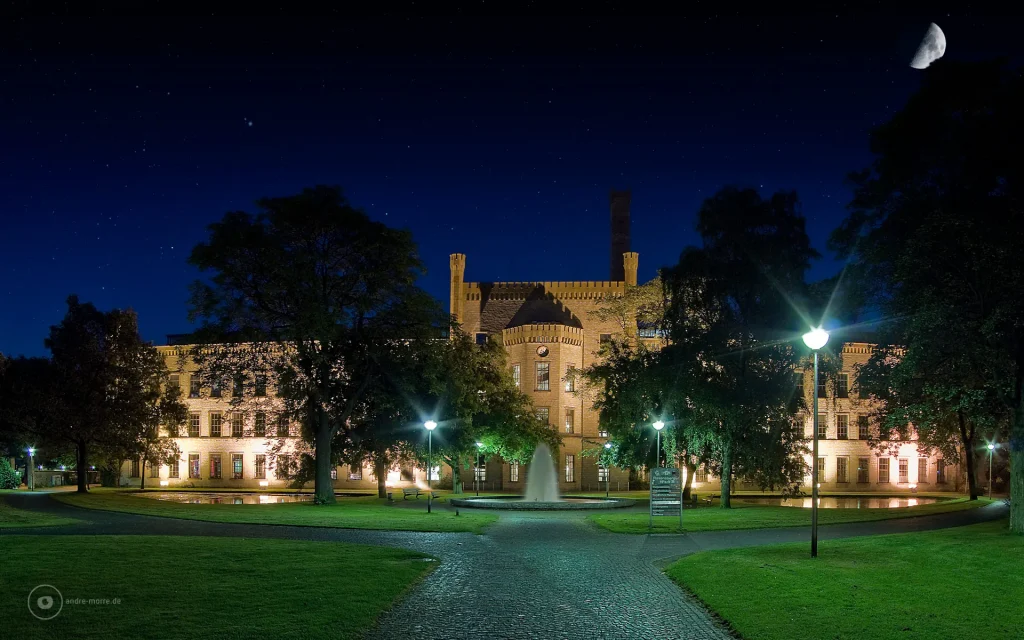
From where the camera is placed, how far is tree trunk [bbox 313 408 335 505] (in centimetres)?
4044

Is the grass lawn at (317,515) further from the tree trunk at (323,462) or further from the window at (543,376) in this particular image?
the window at (543,376)

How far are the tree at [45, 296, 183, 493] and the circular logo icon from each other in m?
40.5

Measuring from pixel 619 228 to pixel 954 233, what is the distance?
55.5m

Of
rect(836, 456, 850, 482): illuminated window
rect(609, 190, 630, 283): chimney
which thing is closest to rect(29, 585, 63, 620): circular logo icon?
rect(836, 456, 850, 482): illuminated window

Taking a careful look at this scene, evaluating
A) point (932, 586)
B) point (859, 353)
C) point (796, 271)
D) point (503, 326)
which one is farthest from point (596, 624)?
point (859, 353)

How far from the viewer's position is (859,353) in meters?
65.8

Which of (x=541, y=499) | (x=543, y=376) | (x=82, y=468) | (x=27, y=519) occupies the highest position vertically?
(x=543, y=376)

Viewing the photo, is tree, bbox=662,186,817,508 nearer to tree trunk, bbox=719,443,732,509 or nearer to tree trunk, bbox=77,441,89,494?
tree trunk, bbox=719,443,732,509

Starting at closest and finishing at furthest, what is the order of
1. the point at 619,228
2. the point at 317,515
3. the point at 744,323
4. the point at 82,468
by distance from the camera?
the point at 317,515 < the point at 744,323 < the point at 82,468 < the point at 619,228

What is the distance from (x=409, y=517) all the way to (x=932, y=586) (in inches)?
782

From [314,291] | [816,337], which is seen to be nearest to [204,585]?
[816,337]

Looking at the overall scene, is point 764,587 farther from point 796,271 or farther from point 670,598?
point 796,271

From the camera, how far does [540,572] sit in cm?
1661

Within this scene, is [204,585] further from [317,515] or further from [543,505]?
[543,505]
